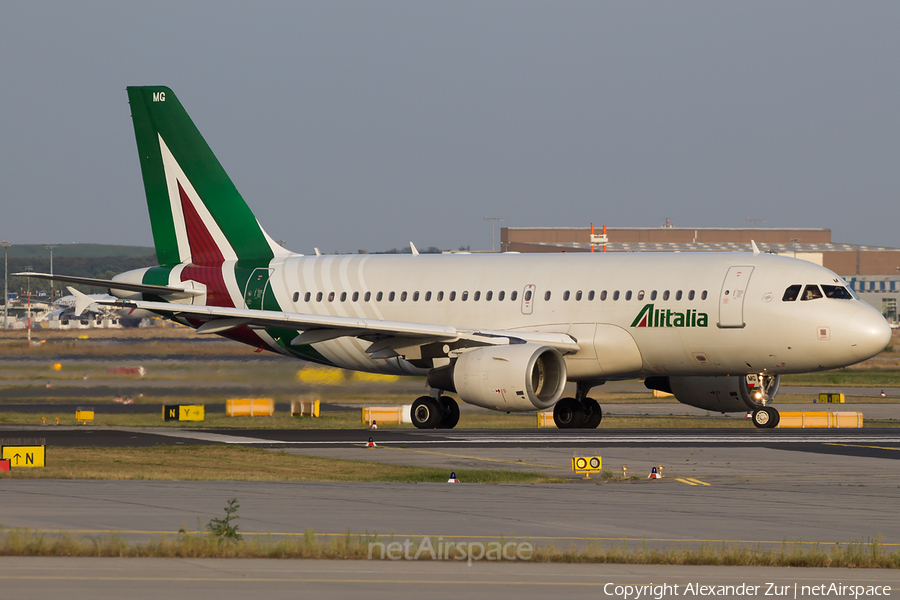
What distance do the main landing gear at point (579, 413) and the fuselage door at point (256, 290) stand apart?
33.3 ft

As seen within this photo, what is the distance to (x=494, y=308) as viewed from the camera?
3562cm

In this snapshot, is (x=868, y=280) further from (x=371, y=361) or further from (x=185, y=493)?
(x=185, y=493)

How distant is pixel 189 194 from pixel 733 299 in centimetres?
1816

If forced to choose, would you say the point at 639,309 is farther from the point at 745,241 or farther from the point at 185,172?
the point at 745,241

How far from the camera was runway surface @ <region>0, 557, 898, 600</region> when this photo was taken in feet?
36.5

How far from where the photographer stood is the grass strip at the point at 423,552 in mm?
12883

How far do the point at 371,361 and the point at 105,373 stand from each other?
11553 millimetres

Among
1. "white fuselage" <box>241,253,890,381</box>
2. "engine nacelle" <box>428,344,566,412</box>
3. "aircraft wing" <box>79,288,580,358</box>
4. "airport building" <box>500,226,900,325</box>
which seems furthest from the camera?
"airport building" <box>500,226,900,325</box>

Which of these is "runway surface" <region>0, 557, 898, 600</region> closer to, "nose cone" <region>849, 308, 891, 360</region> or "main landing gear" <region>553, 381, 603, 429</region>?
"nose cone" <region>849, 308, 891, 360</region>

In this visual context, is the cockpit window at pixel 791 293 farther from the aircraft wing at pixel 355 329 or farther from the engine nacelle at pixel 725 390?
the aircraft wing at pixel 355 329

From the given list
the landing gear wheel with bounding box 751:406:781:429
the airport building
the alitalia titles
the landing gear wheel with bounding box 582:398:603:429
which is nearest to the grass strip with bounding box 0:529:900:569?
the alitalia titles

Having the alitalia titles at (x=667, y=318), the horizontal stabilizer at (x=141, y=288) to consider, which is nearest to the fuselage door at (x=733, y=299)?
the alitalia titles at (x=667, y=318)

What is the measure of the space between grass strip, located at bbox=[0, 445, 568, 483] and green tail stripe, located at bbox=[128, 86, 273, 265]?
555 inches

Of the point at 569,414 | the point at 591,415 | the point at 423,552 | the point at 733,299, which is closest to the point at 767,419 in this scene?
the point at 733,299
